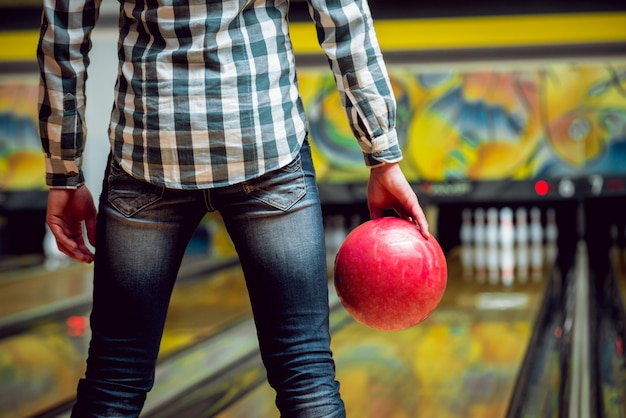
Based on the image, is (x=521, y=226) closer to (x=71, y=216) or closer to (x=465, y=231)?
(x=465, y=231)

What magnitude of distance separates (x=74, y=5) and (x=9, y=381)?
1994 millimetres

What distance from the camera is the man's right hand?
3.55 ft

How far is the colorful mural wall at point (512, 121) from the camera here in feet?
19.0

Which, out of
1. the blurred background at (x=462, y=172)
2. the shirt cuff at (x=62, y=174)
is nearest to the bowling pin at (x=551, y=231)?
the blurred background at (x=462, y=172)

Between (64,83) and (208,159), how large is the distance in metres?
0.21

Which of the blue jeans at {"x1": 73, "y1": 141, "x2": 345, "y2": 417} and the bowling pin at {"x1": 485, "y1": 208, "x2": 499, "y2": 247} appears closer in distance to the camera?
the blue jeans at {"x1": 73, "y1": 141, "x2": 345, "y2": 417}

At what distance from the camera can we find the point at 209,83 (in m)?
0.96

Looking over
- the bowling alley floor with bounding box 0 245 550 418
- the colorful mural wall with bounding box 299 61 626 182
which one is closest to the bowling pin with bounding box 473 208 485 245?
the colorful mural wall with bounding box 299 61 626 182

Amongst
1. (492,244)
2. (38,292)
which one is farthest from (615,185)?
(38,292)

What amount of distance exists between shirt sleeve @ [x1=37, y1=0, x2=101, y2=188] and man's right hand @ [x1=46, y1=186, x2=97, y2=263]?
16 mm

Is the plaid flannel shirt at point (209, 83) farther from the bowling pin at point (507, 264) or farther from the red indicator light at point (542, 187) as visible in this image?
the red indicator light at point (542, 187)

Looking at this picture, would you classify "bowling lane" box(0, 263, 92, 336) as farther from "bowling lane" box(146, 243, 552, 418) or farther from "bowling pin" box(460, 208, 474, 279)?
"bowling pin" box(460, 208, 474, 279)

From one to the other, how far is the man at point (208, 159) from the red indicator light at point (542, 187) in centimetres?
489

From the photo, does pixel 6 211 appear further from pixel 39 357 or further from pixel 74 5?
pixel 74 5
